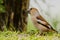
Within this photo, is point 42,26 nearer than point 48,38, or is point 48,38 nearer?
point 48,38

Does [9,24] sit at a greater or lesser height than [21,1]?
lesser

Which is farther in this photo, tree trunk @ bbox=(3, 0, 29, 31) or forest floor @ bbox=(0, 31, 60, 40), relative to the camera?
tree trunk @ bbox=(3, 0, 29, 31)

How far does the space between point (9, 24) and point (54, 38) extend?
345cm

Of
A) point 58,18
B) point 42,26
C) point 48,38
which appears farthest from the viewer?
point 58,18

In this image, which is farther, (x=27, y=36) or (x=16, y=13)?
(x=16, y=13)

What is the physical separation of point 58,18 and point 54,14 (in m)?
0.44

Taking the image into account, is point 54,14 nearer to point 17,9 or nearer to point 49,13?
point 49,13

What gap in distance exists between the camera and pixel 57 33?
31.8 ft

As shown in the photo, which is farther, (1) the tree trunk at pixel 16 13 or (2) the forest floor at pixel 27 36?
(1) the tree trunk at pixel 16 13

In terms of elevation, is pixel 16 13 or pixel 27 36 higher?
pixel 16 13

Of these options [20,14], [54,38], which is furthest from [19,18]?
[54,38]

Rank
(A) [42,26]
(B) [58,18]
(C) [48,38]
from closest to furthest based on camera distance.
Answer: (C) [48,38], (A) [42,26], (B) [58,18]

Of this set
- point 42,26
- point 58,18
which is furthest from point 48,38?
point 58,18

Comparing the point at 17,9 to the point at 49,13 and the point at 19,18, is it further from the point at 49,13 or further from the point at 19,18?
the point at 49,13
